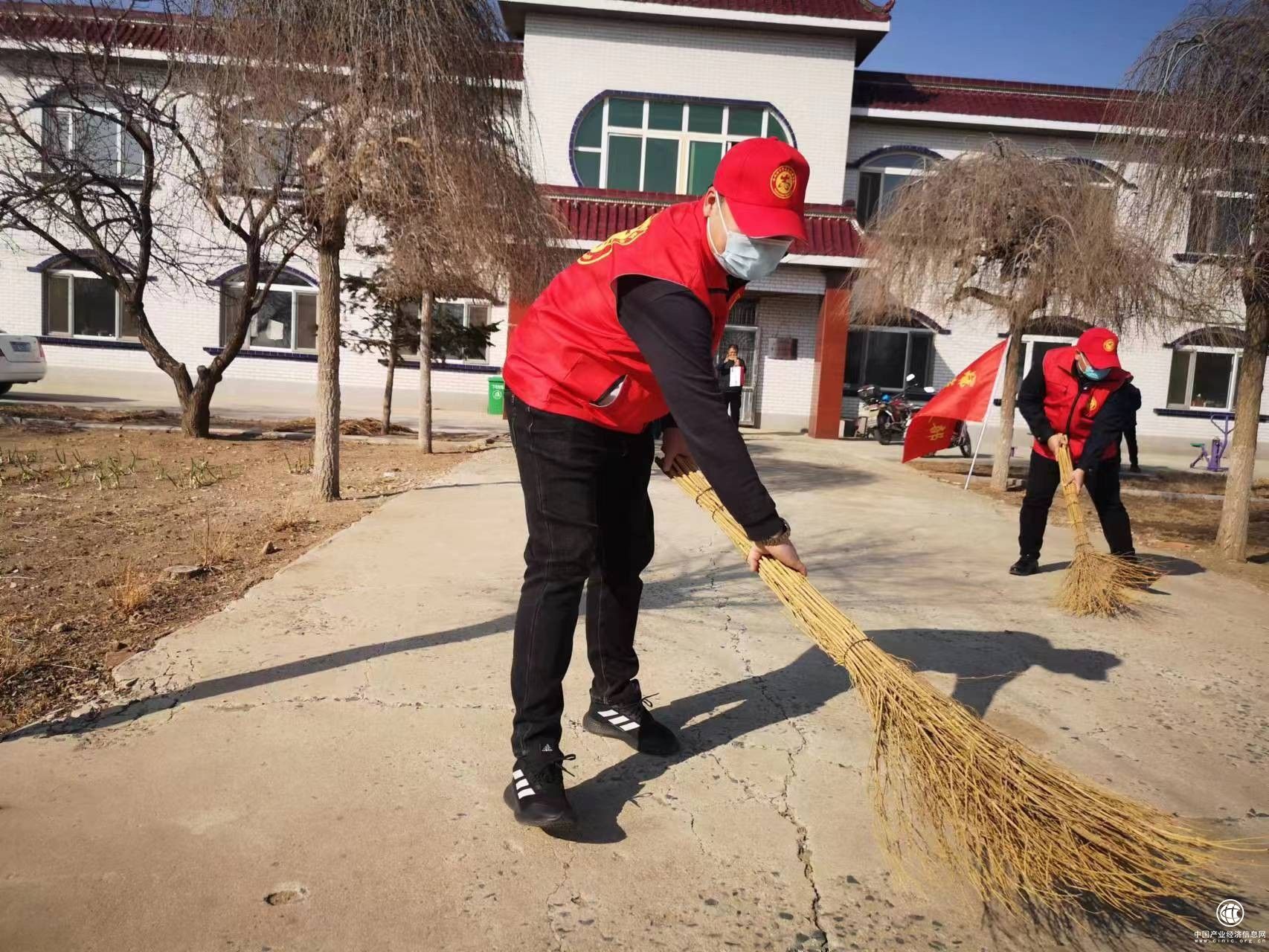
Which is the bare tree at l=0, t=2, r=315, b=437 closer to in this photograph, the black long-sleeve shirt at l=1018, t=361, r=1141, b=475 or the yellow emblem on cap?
the black long-sleeve shirt at l=1018, t=361, r=1141, b=475

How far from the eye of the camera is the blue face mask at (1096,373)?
577cm

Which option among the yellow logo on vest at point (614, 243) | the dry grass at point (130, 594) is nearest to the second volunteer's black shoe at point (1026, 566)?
the yellow logo on vest at point (614, 243)

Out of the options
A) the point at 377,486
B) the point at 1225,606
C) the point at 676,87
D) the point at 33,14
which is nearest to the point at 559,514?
the point at 1225,606

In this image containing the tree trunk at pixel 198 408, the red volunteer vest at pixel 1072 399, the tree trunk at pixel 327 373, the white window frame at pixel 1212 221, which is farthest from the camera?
the tree trunk at pixel 198 408

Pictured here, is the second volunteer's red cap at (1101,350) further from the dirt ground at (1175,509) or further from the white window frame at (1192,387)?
the white window frame at (1192,387)

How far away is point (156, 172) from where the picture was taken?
38.4 feet

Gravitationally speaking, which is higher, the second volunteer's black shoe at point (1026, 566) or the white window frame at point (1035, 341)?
the white window frame at point (1035, 341)

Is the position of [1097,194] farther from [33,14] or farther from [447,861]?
[33,14]

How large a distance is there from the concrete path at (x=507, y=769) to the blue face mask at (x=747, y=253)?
1.65m

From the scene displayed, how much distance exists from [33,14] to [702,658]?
15585 millimetres

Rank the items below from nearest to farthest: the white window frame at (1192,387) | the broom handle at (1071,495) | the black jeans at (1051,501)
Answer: the broom handle at (1071,495), the black jeans at (1051,501), the white window frame at (1192,387)

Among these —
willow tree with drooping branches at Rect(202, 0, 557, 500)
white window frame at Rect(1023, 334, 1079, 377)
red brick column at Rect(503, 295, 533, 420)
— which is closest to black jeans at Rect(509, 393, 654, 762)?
willow tree with drooping branches at Rect(202, 0, 557, 500)

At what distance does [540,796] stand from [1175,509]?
1028 cm

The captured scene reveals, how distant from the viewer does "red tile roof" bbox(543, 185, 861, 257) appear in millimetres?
17531
